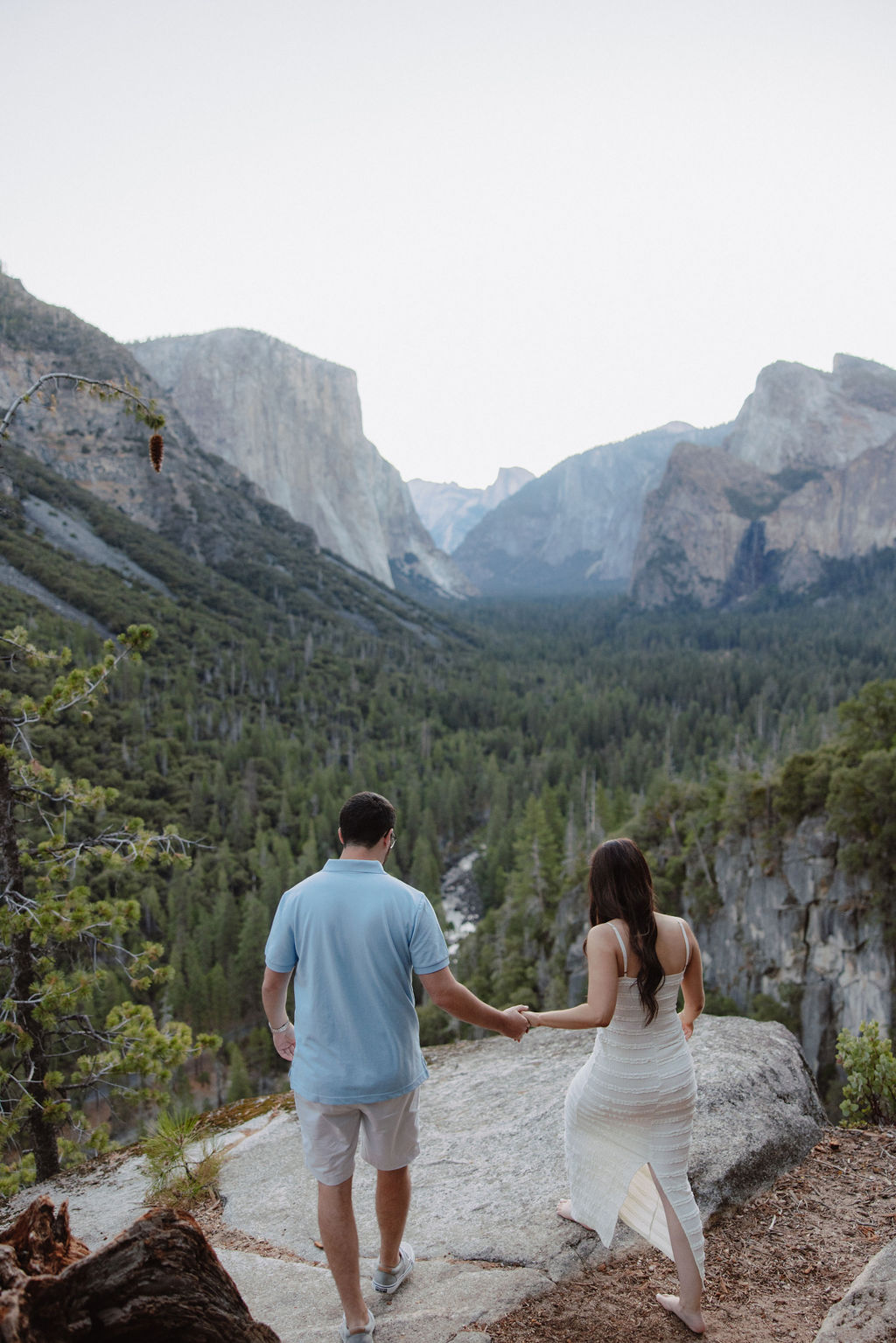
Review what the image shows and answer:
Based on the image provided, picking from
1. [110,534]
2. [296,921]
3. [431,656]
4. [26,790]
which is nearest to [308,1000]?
[296,921]

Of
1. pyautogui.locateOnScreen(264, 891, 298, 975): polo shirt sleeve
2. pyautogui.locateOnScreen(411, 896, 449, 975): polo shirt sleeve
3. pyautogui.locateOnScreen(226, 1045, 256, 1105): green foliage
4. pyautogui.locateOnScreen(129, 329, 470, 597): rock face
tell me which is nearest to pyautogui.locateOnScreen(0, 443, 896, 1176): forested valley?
pyautogui.locateOnScreen(226, 1045, 256, 1105): green foliage

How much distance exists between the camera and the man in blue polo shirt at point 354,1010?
3570 millimetres

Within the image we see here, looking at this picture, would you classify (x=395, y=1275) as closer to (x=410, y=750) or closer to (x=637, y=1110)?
(x=637, y=1110)

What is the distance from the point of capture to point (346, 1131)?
12.0 feet

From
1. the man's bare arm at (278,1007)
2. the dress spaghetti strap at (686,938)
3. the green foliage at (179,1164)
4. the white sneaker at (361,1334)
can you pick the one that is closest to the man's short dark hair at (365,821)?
the man's bare arm at (278,1007)

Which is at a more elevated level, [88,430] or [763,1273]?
[88,430]

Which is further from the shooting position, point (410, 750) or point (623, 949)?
point (410, 750)

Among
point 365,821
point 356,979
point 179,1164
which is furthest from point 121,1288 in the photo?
point 179,1164

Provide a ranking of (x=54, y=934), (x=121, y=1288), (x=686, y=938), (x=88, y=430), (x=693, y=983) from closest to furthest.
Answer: (x=121, y=1288) → (x=686, y=938) → (x=693, y=983) → (x=54, y=934) → (x=88, y=430)

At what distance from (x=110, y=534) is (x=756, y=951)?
104983 millimetres

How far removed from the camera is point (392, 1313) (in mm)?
3920

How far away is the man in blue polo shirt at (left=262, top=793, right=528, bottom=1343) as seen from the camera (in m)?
3.57

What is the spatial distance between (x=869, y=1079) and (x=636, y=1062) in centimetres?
478

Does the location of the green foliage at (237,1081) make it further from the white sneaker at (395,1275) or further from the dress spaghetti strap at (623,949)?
the dress spaghetti strap at (623,949)
